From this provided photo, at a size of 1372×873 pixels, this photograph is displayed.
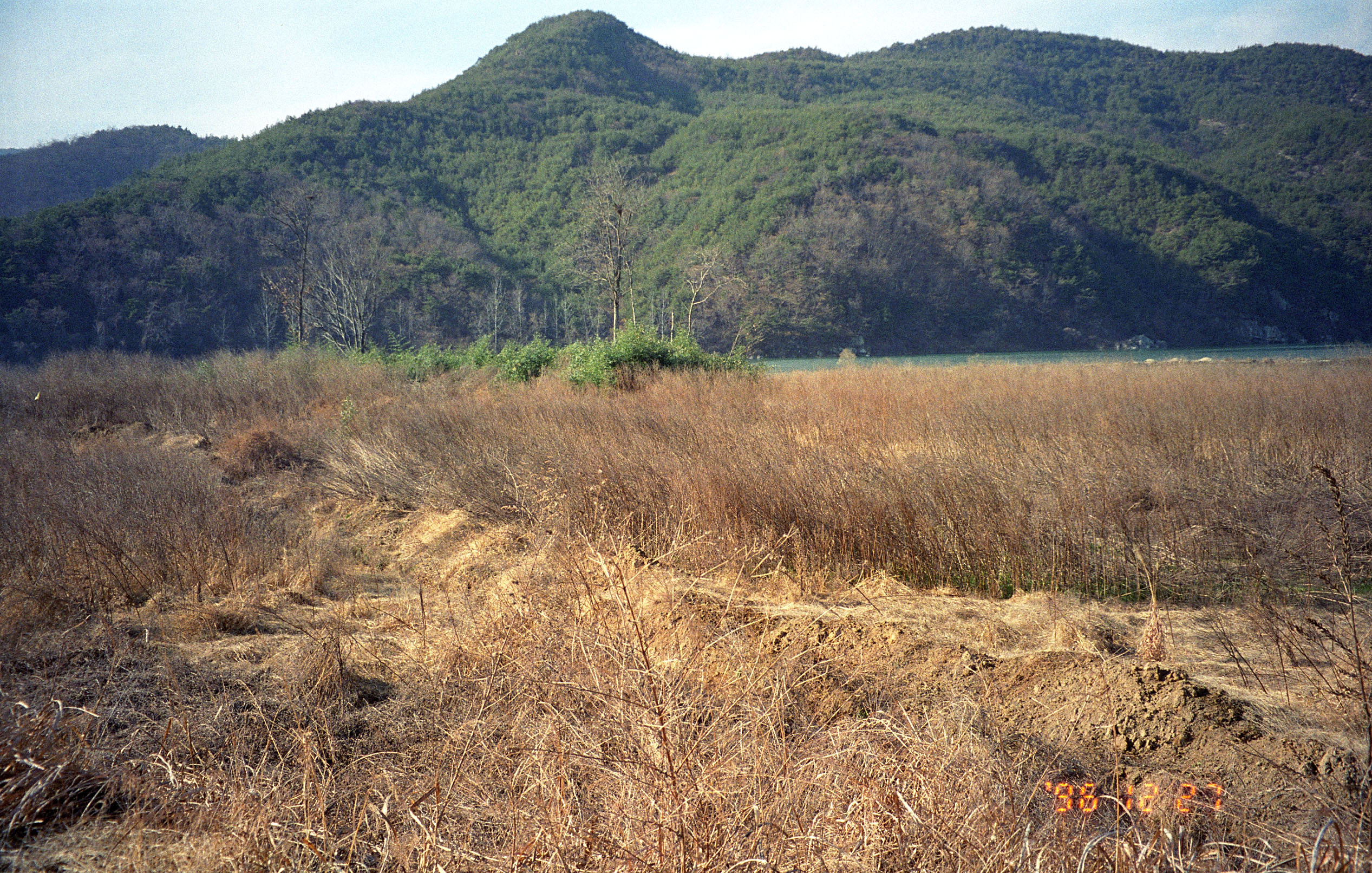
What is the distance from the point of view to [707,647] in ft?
8.81

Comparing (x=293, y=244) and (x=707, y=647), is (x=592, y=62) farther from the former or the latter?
(x=707, y=647)

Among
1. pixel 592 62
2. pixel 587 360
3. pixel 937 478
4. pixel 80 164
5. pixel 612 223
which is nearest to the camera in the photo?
pixel 937 478

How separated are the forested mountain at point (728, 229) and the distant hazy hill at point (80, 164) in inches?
551

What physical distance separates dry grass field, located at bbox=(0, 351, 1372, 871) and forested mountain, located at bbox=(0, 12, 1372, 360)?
22.8 m

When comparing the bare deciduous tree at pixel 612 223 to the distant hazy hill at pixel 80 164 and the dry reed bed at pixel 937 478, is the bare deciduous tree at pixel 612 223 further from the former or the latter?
the distant hazy hill at pixel 80 164

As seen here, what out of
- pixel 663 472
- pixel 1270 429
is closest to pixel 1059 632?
pixel 663 472

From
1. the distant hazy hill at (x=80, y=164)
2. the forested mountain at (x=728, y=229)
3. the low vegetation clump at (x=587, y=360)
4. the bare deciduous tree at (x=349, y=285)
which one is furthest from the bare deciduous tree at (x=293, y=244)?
the distant hazy hill at (x=80, y=164)

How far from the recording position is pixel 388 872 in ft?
7.63

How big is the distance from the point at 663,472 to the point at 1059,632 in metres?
3.87

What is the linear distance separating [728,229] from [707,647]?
60533 mm

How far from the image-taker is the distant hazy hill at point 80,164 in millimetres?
55438

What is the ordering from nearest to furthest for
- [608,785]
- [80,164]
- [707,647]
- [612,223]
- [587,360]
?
[608,785] < [707,647] < [587,360] < [612,223] < [80,164]

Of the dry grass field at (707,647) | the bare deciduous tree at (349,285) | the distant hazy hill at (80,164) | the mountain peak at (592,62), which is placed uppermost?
the mountain peak at (592,62)
